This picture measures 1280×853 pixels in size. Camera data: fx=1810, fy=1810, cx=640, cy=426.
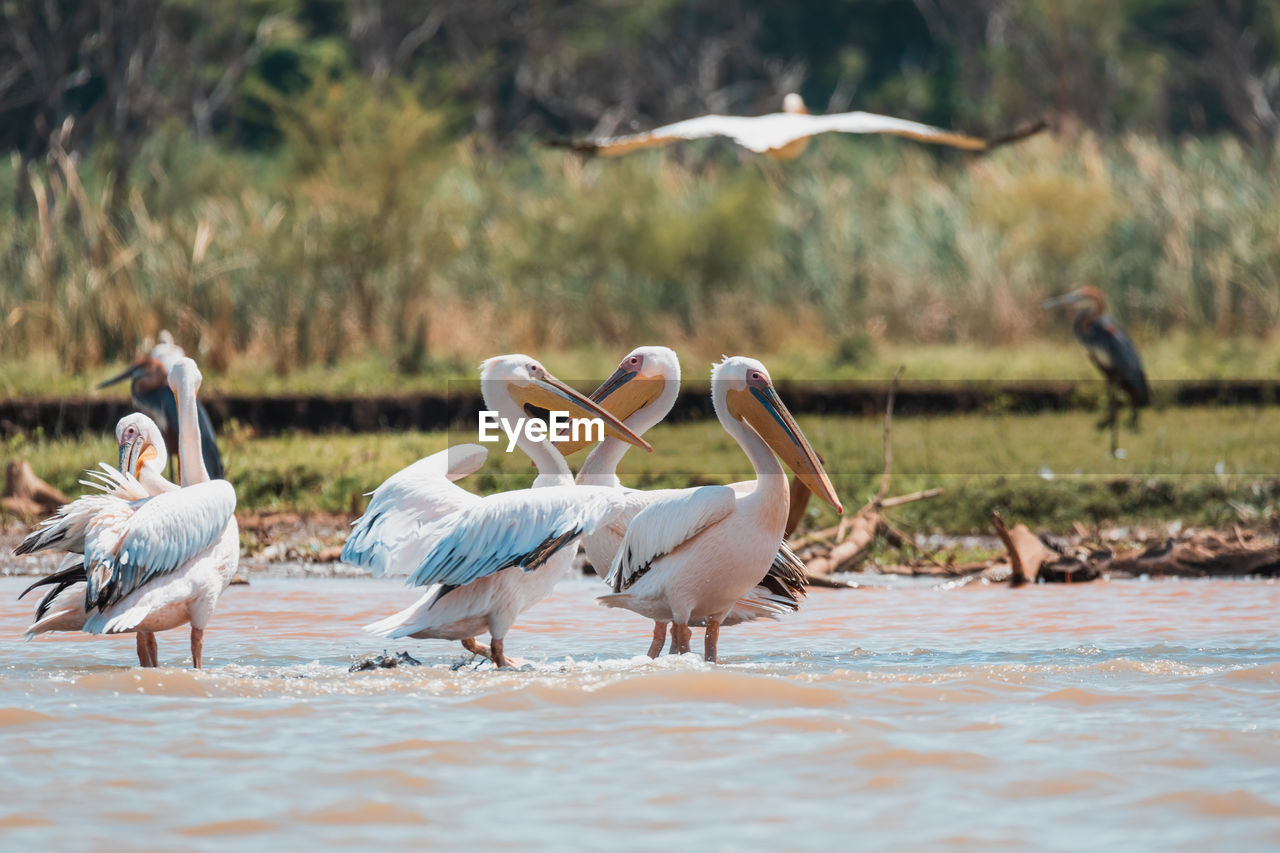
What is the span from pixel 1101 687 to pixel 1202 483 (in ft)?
13.2

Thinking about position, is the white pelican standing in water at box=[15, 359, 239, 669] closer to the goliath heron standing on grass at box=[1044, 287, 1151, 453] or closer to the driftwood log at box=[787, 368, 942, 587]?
the driftwood log at box=[787, 368, 942, 587]

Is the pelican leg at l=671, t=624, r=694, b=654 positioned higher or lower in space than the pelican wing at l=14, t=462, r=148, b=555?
lower

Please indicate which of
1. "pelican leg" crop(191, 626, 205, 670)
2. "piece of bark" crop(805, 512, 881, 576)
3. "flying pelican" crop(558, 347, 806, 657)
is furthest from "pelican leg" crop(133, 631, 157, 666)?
"piece of bark" crop(805, 512, 881, 576)

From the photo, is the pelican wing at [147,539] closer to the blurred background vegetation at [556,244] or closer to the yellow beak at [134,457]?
the yellow beak at [134,457]

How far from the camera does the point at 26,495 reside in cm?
887

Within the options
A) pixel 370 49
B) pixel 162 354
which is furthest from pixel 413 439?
pixel 370 49

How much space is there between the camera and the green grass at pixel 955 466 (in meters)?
8.86

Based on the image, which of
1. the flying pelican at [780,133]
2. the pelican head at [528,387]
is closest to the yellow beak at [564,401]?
the pelican head at [528,387]

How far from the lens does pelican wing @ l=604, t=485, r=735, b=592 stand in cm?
545

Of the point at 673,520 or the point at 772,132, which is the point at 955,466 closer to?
the point at 772,132

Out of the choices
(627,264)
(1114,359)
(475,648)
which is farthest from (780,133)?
(627,264)

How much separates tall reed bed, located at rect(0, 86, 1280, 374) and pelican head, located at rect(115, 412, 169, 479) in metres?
6.92

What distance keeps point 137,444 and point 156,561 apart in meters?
0.91

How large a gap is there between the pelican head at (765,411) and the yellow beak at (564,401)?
37cm
